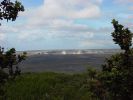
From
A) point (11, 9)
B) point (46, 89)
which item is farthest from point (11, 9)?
point (46, 89)

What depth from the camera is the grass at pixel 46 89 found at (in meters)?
43.8

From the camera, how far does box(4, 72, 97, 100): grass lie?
43.8 metres

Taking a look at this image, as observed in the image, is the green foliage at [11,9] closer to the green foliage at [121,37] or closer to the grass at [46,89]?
the green foliage at [121,37]

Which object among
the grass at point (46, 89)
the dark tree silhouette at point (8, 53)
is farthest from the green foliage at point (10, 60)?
the grass at point (46, 89)

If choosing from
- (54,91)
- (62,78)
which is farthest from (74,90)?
(62,78)

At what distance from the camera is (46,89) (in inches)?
1854

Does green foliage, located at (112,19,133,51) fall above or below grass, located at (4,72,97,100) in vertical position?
above

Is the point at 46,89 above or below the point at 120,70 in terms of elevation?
below

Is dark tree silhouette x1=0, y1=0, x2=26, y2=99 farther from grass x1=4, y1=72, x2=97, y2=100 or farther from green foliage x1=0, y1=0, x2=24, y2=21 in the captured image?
grass x1=4, y1=72, x2=97, y2=100

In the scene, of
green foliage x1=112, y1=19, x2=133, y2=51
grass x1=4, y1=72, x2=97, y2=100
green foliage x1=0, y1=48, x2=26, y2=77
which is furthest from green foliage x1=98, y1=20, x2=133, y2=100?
grass x1=4, y1=72, x2=97, y2=100

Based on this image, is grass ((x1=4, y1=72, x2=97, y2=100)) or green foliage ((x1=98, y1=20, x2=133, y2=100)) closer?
green foliage ((x1=98, y1=20, x2=133, y2=100))

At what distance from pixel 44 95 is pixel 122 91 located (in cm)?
3154

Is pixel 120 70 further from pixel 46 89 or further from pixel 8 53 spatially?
pixel 46 89

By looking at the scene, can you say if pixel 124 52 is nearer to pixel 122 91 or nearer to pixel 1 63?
pixel 122 91
